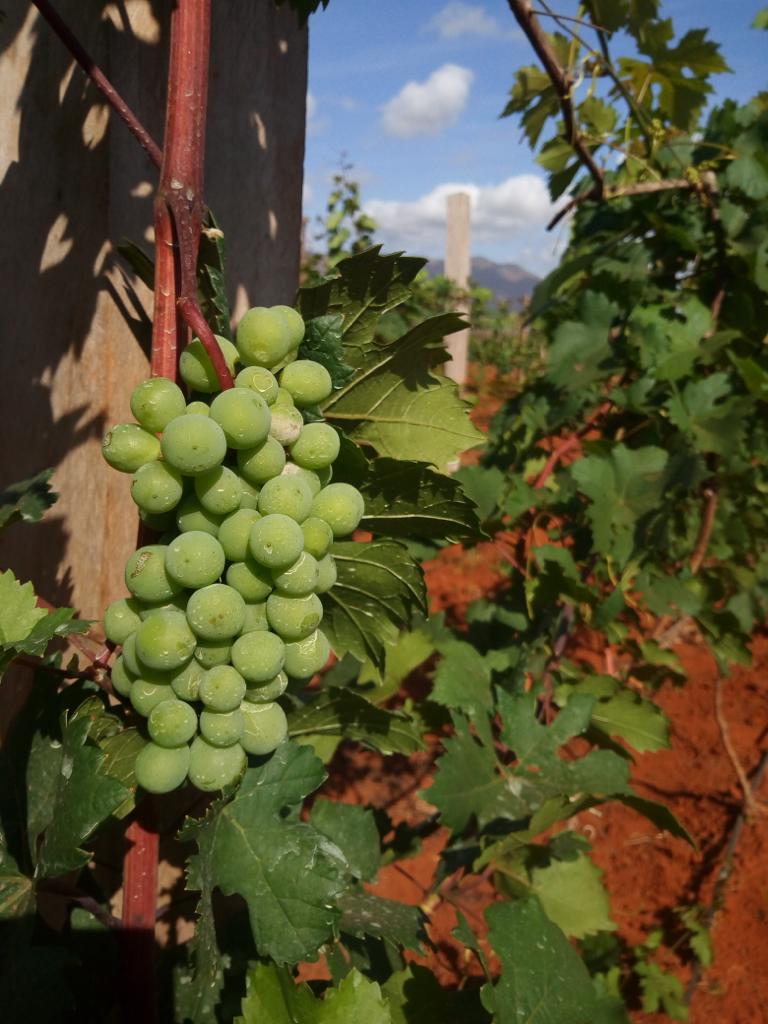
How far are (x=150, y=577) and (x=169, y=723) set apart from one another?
0.45ft

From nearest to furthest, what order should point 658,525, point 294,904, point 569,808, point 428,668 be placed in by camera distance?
point 294,904 → point 569,808 → point 658,525 → point 428,668

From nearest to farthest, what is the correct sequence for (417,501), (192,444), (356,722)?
(192,444)
(417,501)
(356,722)

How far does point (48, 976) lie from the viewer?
2.18 ft

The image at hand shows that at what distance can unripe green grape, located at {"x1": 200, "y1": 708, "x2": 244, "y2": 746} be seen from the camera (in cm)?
66

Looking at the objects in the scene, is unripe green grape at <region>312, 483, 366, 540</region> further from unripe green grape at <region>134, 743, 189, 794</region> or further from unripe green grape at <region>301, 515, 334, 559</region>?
unripe green grape at <region>134, 743, 189, 794</region>

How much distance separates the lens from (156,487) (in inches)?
24.1

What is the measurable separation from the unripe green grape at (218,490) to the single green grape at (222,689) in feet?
0.49

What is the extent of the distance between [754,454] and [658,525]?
569mm

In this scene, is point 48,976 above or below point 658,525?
below

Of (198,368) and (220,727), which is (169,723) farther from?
(198,368)

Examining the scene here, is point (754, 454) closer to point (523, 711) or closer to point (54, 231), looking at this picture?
point (523, 711)

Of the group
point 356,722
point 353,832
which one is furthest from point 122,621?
point 353,832

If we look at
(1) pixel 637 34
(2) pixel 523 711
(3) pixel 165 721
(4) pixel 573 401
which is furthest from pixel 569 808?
(1) pixel 637 34

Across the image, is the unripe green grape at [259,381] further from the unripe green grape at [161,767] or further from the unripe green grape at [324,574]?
the unripe green grape at [161,767]
